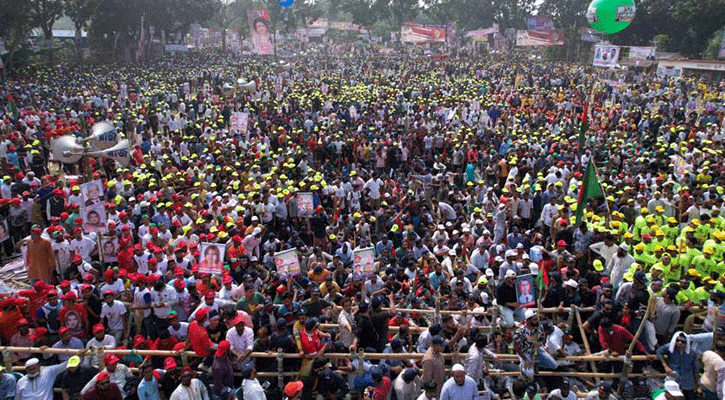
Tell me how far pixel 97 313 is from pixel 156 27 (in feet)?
149

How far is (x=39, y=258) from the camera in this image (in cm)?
824

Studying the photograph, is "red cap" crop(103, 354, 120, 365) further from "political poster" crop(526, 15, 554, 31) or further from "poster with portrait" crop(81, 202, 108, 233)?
"political poster" crop(526, 15, 554, 31)

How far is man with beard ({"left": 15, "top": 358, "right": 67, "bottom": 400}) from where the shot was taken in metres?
5.77

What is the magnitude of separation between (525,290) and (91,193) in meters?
6.96

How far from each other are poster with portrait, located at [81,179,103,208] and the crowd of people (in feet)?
0.09

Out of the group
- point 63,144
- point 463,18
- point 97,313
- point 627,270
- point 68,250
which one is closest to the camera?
point 97,313

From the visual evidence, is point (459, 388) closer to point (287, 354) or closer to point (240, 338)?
point (287, 354)

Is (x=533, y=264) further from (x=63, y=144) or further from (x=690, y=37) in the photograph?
(x=690, y=37)

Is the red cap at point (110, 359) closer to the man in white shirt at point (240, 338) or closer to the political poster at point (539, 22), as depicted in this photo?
the man in white shirt at point (240, 338)

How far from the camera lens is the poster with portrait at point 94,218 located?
28.4 ft

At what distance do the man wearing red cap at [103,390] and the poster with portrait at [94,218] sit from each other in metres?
3.76

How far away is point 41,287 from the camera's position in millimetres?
7141

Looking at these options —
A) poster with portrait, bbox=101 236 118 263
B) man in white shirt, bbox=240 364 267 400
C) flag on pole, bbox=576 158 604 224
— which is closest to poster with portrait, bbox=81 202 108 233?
poster with portrait, bbox=101 236 118 263

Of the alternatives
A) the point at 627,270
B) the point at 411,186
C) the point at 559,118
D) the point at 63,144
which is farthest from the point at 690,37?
the point at 63,144
